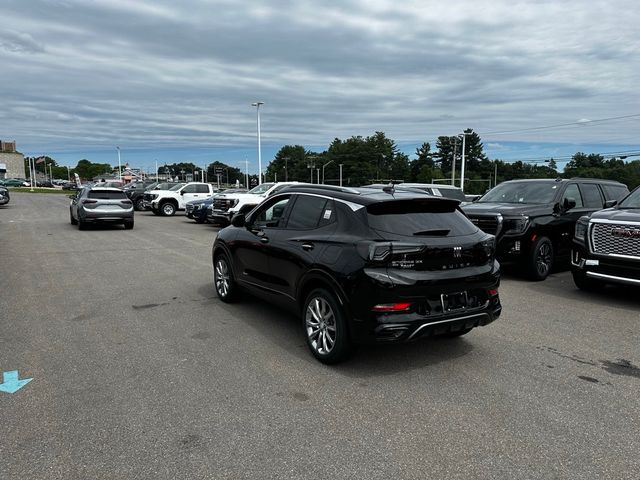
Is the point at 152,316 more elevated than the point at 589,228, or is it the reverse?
the point at 589,228

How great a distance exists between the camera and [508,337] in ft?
18.4

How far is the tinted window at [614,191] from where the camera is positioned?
11.1 metres

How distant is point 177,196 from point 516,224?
21581mm

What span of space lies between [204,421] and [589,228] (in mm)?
6541

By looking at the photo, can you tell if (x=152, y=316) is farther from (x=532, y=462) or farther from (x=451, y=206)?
(x=532, y=462)

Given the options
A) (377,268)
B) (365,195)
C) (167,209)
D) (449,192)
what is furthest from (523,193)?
(167,209)

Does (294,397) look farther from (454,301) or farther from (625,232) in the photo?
(625,232)

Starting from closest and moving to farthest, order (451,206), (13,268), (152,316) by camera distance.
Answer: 1. (451,206)
2. (152,316)
3. (13,268)

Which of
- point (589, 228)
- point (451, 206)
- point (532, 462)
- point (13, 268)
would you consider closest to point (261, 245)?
point (451, 206)

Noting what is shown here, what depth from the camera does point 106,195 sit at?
1811cm

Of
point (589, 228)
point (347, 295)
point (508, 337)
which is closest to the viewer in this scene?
point (347, 295)

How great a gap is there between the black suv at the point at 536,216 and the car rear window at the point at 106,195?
13230 millimetres

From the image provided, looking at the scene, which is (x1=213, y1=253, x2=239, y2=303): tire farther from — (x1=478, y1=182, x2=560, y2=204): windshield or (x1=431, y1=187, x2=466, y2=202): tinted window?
(x1=431, y1=187, x2=466, y2=202): tinted window

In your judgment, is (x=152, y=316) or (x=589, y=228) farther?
(x=589, y=228)
